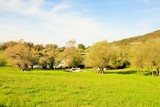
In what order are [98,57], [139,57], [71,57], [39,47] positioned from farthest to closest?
[39,47] < [71,57] < [98,57] < [139,57]

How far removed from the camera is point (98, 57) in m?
82.6

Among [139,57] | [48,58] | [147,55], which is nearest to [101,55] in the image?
[139,57]

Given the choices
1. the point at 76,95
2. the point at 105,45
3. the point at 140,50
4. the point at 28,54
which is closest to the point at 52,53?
the point at 28,54

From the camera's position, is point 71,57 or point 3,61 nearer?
point 3,61

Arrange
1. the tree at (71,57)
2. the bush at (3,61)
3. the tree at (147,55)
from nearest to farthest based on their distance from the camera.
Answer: the tree at (147,55), the bush at (3,61), the tree at (71,57)

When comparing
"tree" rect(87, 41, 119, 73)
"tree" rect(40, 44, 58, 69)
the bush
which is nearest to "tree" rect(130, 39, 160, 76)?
"tree" rect(87, 41, 119, 73)

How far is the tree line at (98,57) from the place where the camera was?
239 ft

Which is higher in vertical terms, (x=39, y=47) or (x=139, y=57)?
(x=39, y=47)

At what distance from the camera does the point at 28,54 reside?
9369 cm

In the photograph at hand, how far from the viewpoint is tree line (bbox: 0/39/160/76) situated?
72988 mm

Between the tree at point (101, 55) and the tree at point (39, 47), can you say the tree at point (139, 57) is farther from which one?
the tree at point (39, 47)

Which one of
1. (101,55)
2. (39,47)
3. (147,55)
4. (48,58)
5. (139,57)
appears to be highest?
(39,47)

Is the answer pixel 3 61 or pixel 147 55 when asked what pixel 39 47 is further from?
pixel 147 55

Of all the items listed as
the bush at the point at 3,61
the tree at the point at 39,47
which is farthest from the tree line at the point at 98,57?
the tree at the point at 39,47
